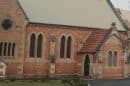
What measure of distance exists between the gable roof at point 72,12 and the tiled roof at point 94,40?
1737 millimetres

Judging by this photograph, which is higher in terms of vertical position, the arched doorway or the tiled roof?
the tiled roof

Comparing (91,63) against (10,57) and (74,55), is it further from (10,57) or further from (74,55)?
(10,57)

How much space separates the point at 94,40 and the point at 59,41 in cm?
494

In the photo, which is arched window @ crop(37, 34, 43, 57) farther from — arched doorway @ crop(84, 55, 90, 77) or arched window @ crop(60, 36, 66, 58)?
arched doorway @ crop(84, 55, 90, 77)

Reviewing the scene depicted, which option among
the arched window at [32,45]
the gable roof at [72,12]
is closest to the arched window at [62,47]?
the gable roof at [72,12]

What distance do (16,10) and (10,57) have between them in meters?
5.83

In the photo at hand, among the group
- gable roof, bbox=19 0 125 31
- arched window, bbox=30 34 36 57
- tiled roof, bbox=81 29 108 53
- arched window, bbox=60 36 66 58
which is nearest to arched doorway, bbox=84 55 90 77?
tiled roof, bbox=81 29 108 53

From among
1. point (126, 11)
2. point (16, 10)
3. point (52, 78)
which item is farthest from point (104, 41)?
point (126, 11)

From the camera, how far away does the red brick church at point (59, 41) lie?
179 ft

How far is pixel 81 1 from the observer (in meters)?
64.4

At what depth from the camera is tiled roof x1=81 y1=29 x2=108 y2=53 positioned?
5856 cm

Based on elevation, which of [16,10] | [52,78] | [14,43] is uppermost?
[16,10]

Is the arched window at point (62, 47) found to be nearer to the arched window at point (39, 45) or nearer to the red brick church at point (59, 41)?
the red brick church at point (59, 41)

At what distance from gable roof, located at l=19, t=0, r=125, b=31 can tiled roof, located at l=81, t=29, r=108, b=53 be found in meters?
1.74
